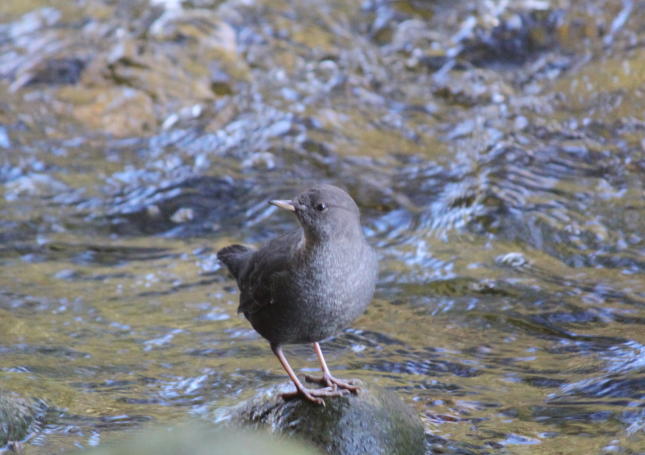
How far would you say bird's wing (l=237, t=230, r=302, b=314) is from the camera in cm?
368

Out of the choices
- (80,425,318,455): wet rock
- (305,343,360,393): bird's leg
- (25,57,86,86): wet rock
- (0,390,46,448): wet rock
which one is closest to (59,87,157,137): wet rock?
(25,57,86,86): wet rock

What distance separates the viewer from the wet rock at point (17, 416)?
3.96 metres

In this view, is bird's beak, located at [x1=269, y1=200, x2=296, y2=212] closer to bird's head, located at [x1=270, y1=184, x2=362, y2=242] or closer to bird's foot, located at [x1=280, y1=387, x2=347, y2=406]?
bird's head, located at [x1=270, y1=184, x2=362, y2=242]

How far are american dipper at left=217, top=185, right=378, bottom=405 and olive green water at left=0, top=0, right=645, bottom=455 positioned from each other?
85 cm

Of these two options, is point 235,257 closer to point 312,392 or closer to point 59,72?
point 312,392

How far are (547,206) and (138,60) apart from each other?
16.4 ft

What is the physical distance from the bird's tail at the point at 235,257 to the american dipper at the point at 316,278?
1.51ft

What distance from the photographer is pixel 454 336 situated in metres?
5.22

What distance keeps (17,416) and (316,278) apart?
162cm

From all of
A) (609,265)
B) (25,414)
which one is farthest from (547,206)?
(25,414)

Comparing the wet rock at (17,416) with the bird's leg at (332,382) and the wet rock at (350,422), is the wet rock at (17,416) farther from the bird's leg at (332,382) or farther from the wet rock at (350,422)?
the bird's leg at (332,382)

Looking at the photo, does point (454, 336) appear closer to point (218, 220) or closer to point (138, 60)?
point (218, 220)

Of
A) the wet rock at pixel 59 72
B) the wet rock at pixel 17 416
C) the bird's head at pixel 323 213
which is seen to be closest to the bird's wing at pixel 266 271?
the bird's head at pixel 323 213

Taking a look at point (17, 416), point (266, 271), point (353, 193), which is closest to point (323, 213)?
point (266, 271)
